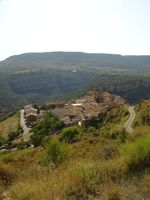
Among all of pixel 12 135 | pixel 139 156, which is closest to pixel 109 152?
pixel 139 156

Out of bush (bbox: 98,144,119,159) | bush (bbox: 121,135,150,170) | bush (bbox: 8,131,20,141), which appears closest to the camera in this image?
bush (bbox: 121,135,150,170)

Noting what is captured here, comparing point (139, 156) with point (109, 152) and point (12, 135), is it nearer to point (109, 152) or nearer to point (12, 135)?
point (109, 152)

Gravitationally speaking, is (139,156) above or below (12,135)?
above

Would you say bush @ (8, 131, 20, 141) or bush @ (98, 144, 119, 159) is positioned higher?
bush @ (98, 144, 119, 159)

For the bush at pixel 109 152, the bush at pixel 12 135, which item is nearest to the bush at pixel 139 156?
the bush at pixel 109 152

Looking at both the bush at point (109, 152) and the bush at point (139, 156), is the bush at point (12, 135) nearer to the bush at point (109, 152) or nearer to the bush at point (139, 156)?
the bush at point (109, 152)

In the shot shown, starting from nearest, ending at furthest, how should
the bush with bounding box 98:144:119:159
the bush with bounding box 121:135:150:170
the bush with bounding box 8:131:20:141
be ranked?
the bush with bounding box 121:135:150:170, the bush with bounding box 98:144:119:159, the bush with bounding box 8:131:20:141

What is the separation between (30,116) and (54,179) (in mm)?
85100

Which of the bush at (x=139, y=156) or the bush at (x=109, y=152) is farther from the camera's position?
the bush at (x=109, y=152)

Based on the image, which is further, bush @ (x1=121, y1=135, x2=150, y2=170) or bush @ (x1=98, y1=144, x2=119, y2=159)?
bush @ (x1=98, y1=144, x2=119, y2=159)

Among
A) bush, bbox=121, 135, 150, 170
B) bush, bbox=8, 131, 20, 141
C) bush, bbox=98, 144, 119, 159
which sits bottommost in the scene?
bush, bbox=8, 131, 20, 141

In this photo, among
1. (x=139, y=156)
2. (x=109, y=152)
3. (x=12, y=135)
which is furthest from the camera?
(x=12, y=135)

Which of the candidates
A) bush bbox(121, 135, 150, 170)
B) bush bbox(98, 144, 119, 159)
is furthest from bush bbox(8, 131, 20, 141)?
bush bbox(121, 135, 150, 170)

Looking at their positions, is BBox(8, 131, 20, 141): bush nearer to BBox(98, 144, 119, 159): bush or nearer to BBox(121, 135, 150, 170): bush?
BBox(98, 144, 119, 159): bush
